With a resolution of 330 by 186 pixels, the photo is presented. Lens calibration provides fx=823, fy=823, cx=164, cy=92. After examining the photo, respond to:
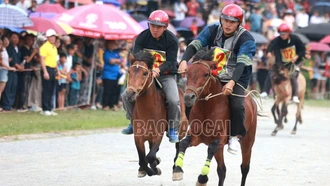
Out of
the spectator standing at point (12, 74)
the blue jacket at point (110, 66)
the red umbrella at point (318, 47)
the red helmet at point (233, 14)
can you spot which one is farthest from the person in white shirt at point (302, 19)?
the red helmet at point (233, 14)

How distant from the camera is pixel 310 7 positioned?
4203cm

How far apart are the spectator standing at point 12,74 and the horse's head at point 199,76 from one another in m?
11.2

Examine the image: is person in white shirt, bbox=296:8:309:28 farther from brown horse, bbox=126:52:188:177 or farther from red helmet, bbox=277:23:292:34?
brown horse, bbox=126:52:188:177

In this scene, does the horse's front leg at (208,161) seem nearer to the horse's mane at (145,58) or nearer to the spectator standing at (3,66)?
the horse's mane at (145,58)

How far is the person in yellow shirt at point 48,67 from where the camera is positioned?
70.1 ft

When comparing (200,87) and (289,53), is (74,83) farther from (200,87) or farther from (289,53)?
(200,87)

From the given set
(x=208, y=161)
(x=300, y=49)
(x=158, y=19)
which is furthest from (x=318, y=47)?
(x=208, y=161)

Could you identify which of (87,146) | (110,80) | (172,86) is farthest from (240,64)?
(110,80)

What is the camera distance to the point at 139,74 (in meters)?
11.0

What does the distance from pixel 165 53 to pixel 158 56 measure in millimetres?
121

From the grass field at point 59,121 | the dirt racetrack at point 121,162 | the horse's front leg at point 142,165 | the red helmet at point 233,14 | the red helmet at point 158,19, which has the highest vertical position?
the red helmet at point 233,14

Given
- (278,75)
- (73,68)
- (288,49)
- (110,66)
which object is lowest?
(73,68)

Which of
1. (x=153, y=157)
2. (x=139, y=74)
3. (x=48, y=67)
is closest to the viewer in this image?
(x=139, y=74)

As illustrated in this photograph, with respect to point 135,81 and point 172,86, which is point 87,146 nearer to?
point 172,86
